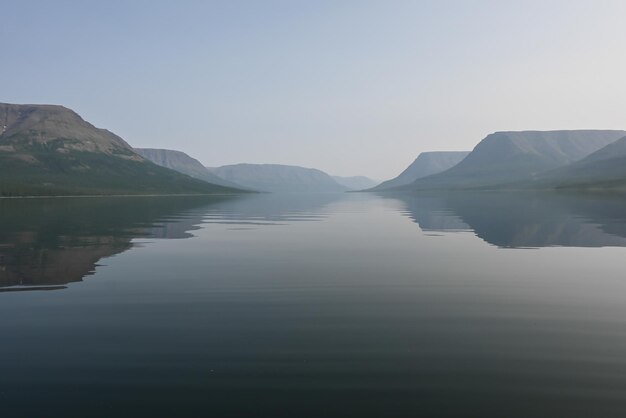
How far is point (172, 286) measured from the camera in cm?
2427

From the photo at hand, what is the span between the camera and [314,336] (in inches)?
618

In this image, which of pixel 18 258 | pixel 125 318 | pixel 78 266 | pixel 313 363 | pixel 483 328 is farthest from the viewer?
pixel 18 258

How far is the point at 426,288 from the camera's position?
23641 mm

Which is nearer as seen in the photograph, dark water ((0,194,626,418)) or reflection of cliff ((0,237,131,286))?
dark water ((0,194,626,418))

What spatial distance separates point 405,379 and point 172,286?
1559cm

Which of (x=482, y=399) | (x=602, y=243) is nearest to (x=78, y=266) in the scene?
(x=482, y=399)

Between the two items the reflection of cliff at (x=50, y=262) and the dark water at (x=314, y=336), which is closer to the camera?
the dark water at (x=314, y=336)

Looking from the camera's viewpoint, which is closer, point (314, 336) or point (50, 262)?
point (314, 336)

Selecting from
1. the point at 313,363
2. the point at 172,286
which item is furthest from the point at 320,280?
the point at 313,363

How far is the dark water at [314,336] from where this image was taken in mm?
11156

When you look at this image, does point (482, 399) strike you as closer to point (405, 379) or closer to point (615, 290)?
point (405, 379)

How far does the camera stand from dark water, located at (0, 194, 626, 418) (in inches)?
439

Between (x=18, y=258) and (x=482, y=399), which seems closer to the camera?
(x=482, y=399)

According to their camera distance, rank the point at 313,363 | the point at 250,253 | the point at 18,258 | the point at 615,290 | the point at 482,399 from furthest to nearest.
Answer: the point at 250,253 < the point at 18,258 < the point at 615,290 < the point at 313,363 < the point at 482,399
